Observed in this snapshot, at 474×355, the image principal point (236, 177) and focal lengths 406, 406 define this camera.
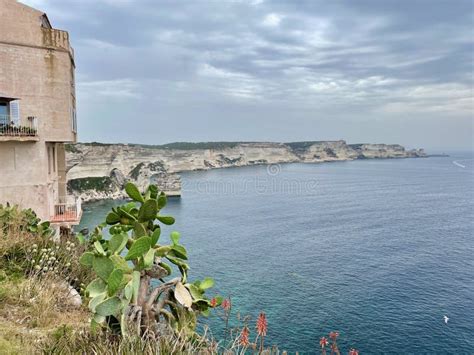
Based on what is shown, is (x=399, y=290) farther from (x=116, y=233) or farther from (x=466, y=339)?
(x=116, y=233)

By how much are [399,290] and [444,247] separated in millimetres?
14755

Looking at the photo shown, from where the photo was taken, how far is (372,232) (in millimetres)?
46125

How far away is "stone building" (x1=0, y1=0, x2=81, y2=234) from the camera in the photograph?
671 inches

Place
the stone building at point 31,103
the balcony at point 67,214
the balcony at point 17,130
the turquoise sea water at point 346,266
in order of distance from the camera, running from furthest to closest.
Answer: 1. the turquoise sea water at point 346,266
2. the balcony at point 67,214
3. the stone building at point 31,103
4. the balcony at point 17,130

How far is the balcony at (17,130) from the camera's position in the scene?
1644 centimetres

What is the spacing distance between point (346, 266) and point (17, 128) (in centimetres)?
2608

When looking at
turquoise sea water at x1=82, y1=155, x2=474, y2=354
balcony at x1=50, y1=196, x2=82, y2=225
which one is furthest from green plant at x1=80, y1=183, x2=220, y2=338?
turquoise sea water at x1=82, y1=155, x2=474, y2=354

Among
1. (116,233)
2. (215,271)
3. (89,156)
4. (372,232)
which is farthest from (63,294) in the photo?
(89,156)

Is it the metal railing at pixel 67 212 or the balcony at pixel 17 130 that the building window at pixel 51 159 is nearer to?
the metal railing at pixel 67 212

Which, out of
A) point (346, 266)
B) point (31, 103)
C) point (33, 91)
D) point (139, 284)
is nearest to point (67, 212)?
point (31, 103)

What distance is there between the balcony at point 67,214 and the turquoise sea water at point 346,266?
352 inches

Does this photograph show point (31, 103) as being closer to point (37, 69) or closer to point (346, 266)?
point (37, 69)

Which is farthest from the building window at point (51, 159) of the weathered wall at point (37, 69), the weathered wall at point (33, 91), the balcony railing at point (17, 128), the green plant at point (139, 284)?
the green plant at point (139, 284)

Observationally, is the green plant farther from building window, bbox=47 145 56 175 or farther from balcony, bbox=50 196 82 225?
building window, bbox=47 145 56 175
